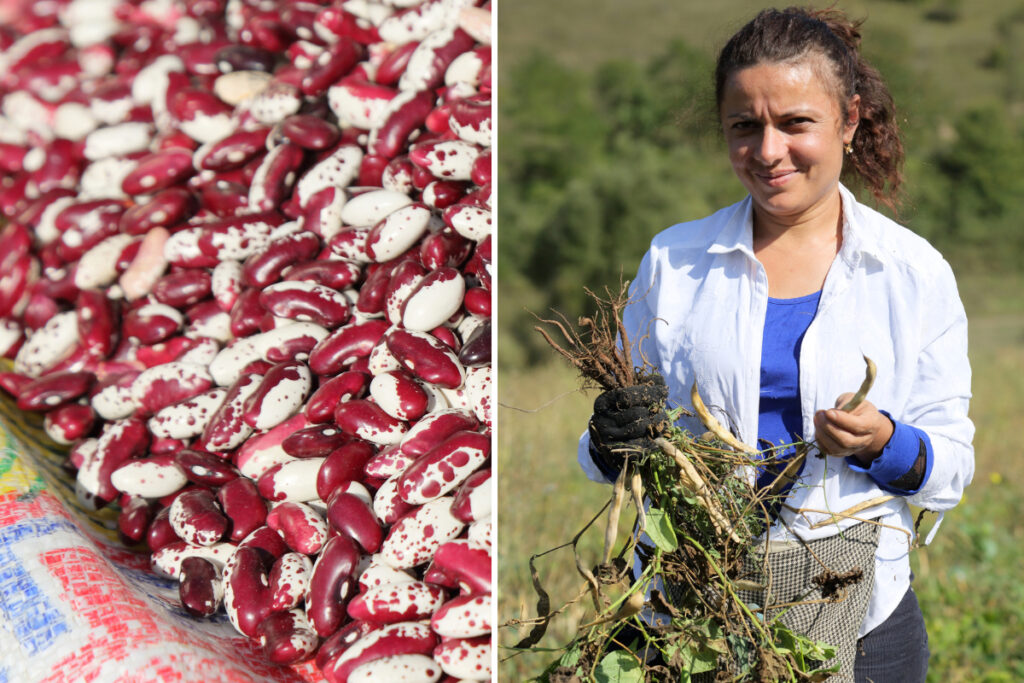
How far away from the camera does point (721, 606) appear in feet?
4.06

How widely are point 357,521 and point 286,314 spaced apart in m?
0.53

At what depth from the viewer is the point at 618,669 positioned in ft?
4.20

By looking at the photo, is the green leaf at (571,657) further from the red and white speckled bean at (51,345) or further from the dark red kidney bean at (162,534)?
the red and white speckled bean at (51,345)

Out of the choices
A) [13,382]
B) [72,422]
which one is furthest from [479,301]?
[13,382]

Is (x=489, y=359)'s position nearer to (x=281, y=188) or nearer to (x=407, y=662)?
(x=407, y=662)

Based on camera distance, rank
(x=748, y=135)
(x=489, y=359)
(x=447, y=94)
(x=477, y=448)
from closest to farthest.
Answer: (x=748, y=135) → (x=477, y=448) → (x=489, y=359) → (x=447, y=94)

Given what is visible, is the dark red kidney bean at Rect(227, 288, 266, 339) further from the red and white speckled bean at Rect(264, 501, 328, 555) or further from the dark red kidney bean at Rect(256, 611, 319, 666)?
the dark red kidney bean at Rect(256, 611, 319, 666)

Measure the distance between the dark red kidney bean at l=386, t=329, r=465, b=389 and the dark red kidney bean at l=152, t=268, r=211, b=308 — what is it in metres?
0.69

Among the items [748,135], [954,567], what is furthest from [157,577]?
[954,567]

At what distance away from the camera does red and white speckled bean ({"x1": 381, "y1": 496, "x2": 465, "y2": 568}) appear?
4.91 ft

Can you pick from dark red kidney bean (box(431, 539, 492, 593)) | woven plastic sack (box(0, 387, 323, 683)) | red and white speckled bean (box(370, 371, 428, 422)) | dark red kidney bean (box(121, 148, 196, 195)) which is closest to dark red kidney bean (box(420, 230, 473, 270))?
red and white speckled bean (box(370, 371, 428, 422))

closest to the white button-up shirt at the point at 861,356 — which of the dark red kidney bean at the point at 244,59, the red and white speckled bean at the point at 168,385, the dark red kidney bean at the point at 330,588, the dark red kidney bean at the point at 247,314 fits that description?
the dark red kidney bean at the point at 330,588

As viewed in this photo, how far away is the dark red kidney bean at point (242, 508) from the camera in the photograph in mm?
1699

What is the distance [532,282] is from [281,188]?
511cm
